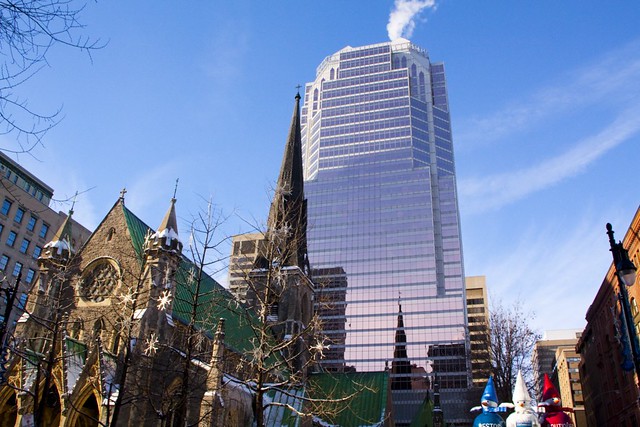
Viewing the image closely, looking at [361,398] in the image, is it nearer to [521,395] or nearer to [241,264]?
[241,264]

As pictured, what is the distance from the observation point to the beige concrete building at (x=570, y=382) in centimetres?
9562

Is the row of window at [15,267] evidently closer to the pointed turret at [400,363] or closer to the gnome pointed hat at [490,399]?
the gnome pointed hat at [490,399]

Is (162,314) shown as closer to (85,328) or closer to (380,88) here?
(85,328)

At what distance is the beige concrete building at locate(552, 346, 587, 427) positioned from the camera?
314 feet

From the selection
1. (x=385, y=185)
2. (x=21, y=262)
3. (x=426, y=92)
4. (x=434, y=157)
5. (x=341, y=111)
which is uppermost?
(x=426, y=92)

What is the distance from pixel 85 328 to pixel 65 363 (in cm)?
397

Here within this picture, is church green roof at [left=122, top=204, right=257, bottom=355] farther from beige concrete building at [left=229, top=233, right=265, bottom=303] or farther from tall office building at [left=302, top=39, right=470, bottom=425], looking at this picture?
tall office building at [left=302, top=39, right=470, bottom=425]

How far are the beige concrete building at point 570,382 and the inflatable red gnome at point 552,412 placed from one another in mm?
93793

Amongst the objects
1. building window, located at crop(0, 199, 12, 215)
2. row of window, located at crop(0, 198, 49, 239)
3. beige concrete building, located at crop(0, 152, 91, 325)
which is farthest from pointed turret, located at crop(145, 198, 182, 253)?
building window, located at crop(0, 199, 12, 215)

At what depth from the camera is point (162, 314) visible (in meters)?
24.1

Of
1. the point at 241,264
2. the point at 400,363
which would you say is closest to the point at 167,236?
the point at 241,264

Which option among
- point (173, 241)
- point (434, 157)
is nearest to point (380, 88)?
point (434, 157)

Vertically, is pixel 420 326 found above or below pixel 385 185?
below

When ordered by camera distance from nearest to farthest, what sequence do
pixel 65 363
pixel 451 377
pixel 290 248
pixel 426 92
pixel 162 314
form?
pixel 290 248 < pixel 65 363 < pixel 162 314 < pixel 451 377 < pixel 426 92
